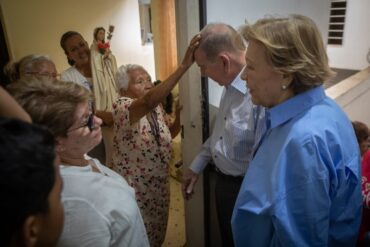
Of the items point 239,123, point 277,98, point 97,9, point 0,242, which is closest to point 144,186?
point 239,123

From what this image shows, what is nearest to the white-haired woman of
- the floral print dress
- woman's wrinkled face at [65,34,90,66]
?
the floral print dress

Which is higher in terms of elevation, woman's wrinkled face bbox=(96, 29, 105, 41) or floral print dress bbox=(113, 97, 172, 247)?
woman's wrinkled face bbox=(96, 29, 105, 41)

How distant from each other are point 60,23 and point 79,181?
319cm

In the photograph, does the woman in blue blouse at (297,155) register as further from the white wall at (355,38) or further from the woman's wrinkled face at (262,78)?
the white wall at (355,38)

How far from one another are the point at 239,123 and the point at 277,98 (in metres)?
0.37

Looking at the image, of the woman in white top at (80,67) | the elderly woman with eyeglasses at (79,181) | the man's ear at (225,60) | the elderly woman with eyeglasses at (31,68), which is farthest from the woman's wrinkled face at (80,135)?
the woman in white top at (80,67)

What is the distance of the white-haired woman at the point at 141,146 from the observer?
4.98 ft

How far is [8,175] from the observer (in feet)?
1.27

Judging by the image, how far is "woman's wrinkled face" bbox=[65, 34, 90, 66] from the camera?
6.59 feet

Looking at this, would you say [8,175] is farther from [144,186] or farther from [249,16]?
[249,16]

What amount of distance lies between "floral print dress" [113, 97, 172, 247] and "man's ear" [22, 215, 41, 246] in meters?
1.07

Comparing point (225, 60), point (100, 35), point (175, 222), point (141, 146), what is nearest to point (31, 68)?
point (141, 146)

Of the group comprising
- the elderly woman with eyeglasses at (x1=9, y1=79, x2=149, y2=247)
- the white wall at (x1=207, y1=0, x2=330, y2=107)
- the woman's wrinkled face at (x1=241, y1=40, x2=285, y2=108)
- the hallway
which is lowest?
the hallway

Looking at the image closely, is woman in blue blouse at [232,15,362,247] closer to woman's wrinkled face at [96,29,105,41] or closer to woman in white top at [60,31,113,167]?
woman in white top at [60,31,113,167]
